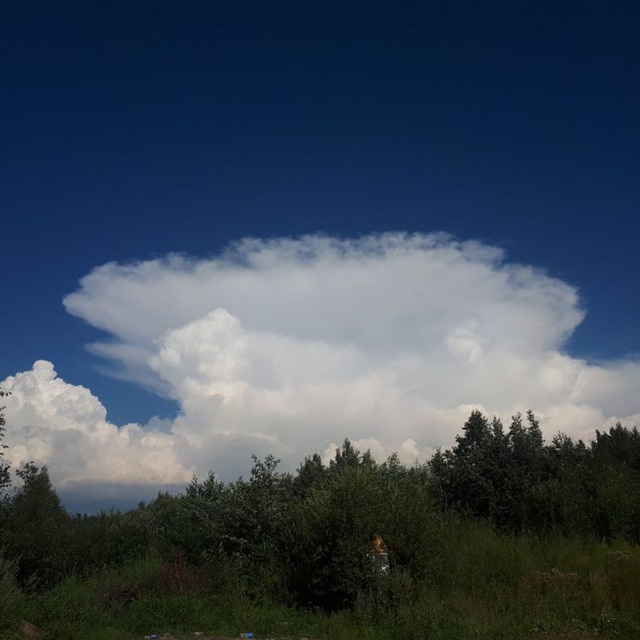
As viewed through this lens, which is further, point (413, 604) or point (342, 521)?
point (342, 521)

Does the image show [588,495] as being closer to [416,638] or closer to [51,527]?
[416,638]

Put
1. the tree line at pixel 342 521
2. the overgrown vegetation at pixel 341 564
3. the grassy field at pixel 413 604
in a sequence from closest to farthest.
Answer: the grassy field at pixel 413 604, the overgrown vegetation at pixel 341 564, the tree line at pixel 342 521

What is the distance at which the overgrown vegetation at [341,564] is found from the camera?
13805 mm

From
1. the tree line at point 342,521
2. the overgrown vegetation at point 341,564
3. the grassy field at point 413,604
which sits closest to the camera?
the grassy field at point 413,604

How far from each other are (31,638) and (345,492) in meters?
8.75

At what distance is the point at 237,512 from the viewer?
71.9 feet

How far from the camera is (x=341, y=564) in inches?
644

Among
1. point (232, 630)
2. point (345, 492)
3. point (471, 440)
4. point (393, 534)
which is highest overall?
point (471, 440)

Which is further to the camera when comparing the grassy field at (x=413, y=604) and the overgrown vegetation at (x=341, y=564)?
the overgrown vegetation at (x=341, y=564)

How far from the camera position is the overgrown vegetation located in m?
13.8

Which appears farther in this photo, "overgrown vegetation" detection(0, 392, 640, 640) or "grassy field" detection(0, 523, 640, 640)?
"overgrown vegetation" detection(0, 392, 640, 640)

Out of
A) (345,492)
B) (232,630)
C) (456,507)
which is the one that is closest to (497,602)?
(345,492)

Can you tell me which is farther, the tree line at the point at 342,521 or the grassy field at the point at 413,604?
the tree line at the point at 342,521

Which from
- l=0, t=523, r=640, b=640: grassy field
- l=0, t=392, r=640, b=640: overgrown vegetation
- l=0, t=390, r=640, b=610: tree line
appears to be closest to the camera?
l=0, t=523, r=640, b=640: grassy field
